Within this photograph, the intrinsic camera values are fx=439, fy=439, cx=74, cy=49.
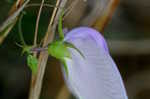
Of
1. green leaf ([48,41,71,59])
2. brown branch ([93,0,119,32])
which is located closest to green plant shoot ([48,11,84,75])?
green leaf ([48,41,71,59])

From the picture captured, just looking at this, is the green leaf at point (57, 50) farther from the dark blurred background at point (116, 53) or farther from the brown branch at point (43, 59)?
the dark blurred background at point (116, 53)

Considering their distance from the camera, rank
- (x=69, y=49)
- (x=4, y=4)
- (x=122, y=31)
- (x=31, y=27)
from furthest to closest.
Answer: (x=122, y=31) < (x=31, y=27) < (x=4, y=4) < (x=69, y=49)

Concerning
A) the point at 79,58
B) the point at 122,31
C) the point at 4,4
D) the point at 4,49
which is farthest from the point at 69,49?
the point at 122,31

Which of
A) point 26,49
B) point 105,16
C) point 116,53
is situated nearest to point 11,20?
point 26,49

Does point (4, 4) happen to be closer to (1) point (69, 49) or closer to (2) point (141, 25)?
(1) point (69, 49)

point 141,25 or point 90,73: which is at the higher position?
point 141,25

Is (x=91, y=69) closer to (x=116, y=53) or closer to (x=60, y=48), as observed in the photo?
(x=60, y=48)

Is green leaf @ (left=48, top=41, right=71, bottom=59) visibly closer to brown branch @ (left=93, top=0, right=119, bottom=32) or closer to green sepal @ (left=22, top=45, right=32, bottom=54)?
green sepal @ (left=22, top=45, right=32, bottom=54)

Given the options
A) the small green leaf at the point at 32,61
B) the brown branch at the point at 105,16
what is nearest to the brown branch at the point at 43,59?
the small green leaf at the point at 32,61
